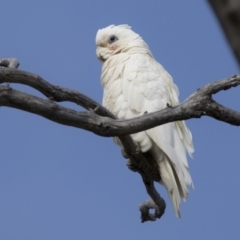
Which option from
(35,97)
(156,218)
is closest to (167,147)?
(156,218)

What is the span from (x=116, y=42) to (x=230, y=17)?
18.4 ft

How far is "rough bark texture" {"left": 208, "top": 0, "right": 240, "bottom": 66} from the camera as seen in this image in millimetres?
385

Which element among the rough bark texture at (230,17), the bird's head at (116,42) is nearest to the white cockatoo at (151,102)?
the bird's head at (116,42)

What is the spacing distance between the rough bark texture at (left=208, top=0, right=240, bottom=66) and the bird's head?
5.41m

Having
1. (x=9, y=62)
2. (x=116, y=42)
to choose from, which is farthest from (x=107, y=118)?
(x=116, y=42)

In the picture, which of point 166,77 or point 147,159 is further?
point 166,77

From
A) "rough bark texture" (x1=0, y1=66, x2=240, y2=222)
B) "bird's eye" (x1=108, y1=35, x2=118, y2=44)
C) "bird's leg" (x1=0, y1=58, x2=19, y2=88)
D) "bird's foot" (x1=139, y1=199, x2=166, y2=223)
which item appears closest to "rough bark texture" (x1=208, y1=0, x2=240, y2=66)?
"rough bark texture" (x1=0, y1=66, x2=240, y2=222)

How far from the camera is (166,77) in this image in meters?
5.57

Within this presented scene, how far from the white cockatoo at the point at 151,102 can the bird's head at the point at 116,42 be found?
0.02m

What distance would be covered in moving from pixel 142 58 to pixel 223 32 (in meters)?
5.19

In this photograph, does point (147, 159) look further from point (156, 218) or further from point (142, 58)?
point (142, 58)

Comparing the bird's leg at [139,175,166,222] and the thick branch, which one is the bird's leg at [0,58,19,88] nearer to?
the thick branch

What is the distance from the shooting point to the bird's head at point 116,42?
586 cm

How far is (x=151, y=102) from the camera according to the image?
517cm
